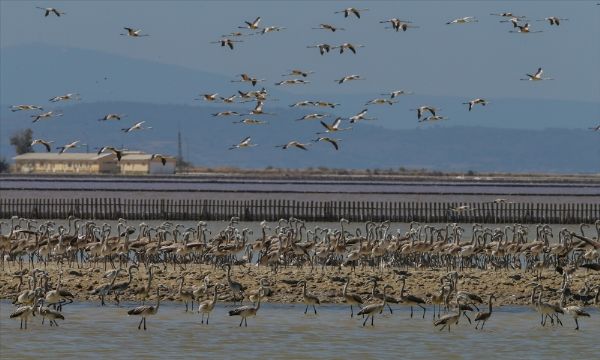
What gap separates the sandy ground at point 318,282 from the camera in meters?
35.1

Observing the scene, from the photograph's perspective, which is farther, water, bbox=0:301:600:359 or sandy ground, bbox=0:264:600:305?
sandy ground, bbox=0:264:600:305

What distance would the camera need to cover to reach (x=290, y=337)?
29562 millimetres

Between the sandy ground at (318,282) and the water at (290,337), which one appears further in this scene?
the sandy ground at (318,282)

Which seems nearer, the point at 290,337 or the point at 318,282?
the point at 290,337

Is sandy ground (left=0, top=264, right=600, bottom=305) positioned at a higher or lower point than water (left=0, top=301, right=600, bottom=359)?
higher

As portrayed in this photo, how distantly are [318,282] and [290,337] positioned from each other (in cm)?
675

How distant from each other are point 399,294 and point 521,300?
117 inches

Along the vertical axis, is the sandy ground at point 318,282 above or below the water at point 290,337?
above

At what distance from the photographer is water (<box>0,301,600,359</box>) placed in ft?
91.1

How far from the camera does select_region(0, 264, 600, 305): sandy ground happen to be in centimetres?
3509

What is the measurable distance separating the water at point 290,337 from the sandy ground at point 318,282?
1679 millimetres

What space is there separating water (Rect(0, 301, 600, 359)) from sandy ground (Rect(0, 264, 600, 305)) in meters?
1.68

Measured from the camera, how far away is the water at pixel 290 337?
27.8 m

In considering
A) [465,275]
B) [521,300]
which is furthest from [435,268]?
[521,300]
